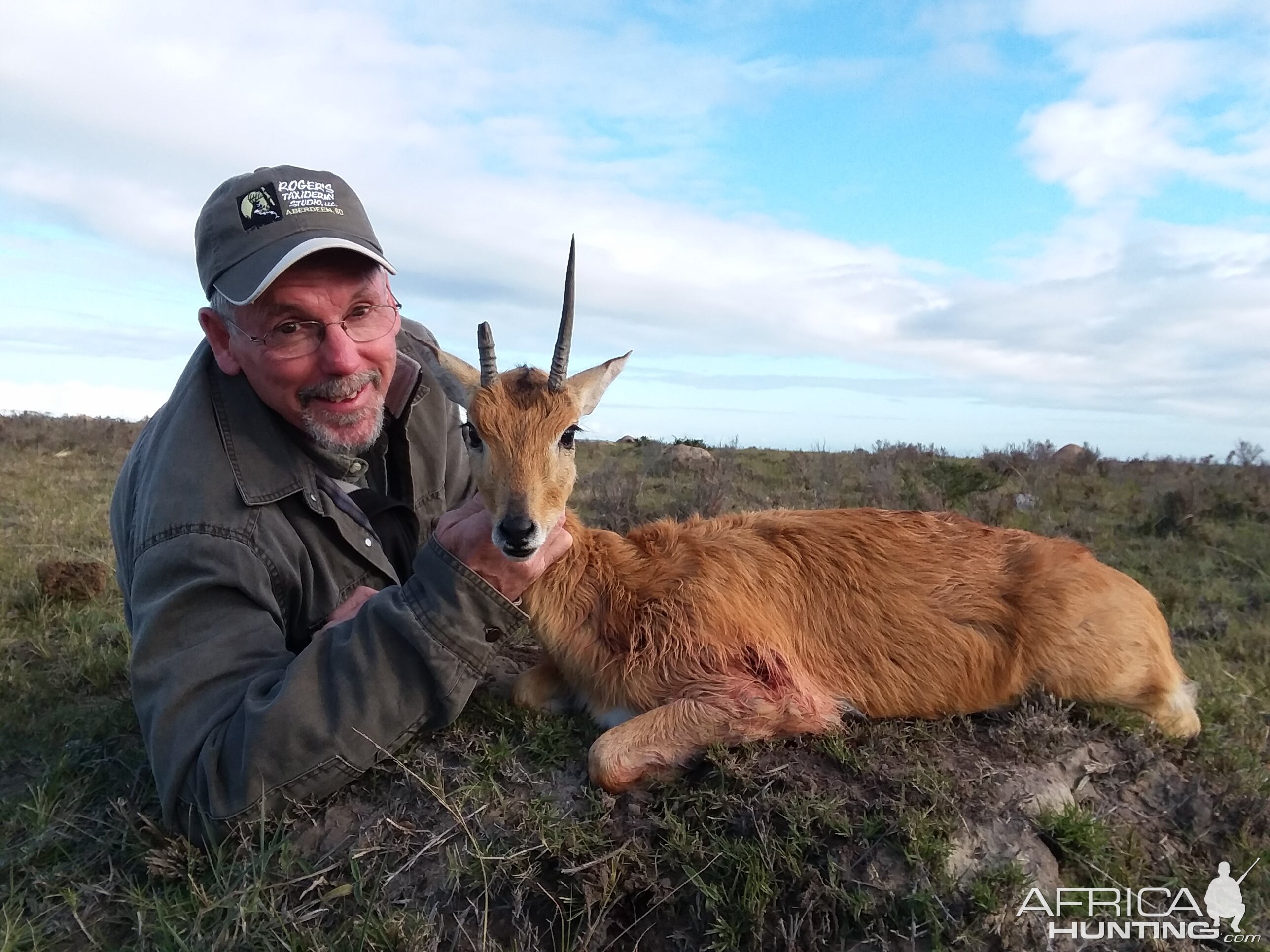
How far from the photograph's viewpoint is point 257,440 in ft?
14.5

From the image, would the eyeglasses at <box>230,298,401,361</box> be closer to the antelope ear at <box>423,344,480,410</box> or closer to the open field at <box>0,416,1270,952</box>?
the antelope ear at <box>423,344,480,410</box>

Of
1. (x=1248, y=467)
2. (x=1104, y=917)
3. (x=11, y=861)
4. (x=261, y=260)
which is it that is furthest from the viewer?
(x=1248, y=467)

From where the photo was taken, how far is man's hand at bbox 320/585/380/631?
451 cm

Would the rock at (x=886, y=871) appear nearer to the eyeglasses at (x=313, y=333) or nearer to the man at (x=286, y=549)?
the man at (x=286, y=549)

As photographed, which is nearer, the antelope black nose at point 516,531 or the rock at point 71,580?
the antelope black nose at point 516,531

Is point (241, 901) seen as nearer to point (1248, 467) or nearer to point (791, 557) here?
point (791, 557)

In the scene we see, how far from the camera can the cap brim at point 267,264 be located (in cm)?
413

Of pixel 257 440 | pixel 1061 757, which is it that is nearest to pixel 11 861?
pixel 257 440

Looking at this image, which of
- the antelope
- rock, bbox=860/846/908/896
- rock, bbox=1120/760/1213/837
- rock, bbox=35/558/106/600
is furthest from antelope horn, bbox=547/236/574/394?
rock, bbox=35/558/106/600

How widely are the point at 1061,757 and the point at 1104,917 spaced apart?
974 mm

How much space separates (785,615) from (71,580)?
21.5 ft

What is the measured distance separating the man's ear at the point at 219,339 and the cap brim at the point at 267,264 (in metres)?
0.20

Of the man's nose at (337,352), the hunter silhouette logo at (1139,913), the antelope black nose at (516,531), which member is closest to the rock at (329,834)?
the antelope black nose at (516,531)

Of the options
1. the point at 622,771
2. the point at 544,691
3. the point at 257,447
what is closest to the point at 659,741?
the point at 622,771
